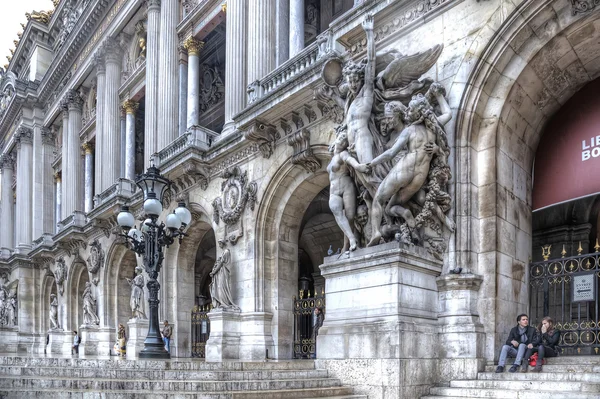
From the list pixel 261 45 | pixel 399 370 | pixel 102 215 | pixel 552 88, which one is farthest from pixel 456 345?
pixel 102 215

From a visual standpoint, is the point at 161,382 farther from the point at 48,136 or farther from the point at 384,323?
the point at 48,136

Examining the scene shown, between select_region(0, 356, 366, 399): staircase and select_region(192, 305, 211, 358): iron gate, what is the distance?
8.31 metres

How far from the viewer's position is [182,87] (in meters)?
22.2

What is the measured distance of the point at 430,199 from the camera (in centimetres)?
984

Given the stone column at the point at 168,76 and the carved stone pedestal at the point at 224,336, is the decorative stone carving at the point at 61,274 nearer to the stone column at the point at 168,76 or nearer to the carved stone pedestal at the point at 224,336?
the stone column at the point at 168,76

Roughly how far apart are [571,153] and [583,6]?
112 inches

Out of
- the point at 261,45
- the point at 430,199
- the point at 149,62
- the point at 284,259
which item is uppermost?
the point at 149,62

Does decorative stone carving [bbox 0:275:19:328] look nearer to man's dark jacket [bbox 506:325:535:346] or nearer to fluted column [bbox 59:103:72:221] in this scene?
fluted column [bbox 59:103:72:221]

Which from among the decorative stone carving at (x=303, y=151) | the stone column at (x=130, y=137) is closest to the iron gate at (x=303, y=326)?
the decorative stone carving at (x=303, y=151)

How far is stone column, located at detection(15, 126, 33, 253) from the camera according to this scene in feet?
124

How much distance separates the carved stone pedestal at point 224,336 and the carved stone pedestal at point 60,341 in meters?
17.4

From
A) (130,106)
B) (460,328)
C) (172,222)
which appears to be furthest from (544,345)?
(130,106)

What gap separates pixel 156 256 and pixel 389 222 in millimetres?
5736

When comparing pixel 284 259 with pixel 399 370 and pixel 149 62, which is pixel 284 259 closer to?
pixel 399 370
